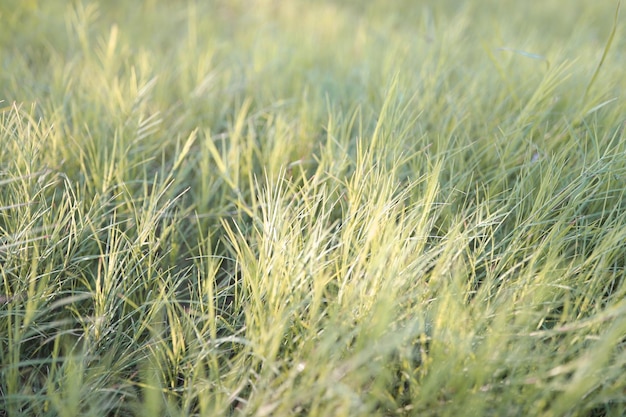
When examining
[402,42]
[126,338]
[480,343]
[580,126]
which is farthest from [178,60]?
[480,343]

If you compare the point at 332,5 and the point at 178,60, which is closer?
the point at 178,60

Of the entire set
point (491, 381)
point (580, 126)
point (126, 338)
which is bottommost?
point (126, 338)

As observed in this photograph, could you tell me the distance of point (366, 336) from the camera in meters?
0.92

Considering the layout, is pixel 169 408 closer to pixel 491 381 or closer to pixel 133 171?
pixel 491 381

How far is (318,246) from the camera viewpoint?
1.09m

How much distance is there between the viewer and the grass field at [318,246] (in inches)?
35.4

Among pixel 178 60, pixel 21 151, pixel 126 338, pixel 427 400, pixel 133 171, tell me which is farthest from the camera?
pixel 178 60

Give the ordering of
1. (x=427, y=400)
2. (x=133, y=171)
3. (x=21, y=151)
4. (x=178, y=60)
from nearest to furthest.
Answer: (x=427, y=400) < (x=21, y=151) < (x=133, y=171) < (x=178, y=60)

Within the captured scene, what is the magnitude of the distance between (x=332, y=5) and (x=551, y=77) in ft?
6.97

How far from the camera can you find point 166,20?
273cm

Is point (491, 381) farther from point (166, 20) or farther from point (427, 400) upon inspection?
point (166, 20)

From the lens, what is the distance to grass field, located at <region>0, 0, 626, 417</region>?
90cm

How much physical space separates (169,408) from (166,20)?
233cm

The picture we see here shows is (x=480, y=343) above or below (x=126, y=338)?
above
